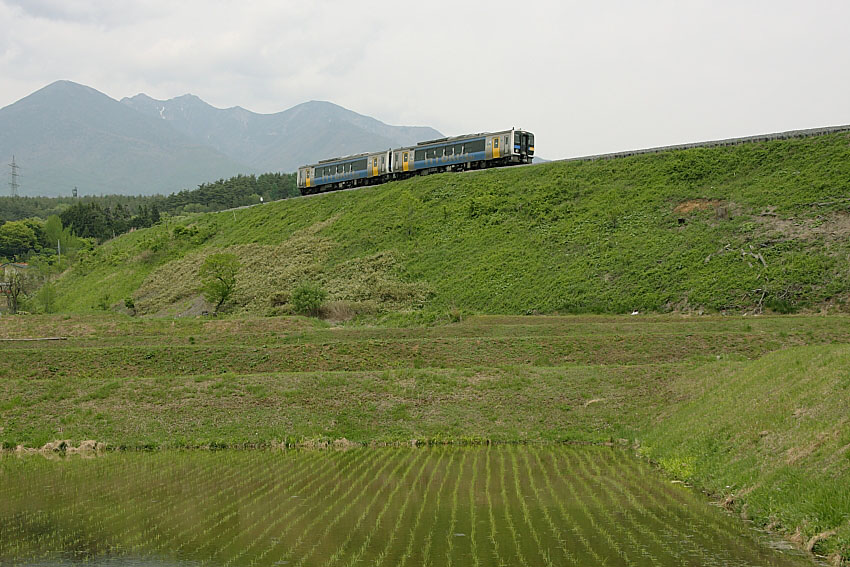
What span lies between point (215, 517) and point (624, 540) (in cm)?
763

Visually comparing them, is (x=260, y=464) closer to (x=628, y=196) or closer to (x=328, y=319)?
(x=328, y=319)

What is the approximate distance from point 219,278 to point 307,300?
40.7 feet

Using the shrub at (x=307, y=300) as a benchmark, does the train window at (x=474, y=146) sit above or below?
above

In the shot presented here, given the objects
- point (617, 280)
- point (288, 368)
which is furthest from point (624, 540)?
point (617, 280)

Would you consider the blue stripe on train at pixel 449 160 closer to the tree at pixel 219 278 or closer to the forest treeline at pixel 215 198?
the tree at pixel 219 278

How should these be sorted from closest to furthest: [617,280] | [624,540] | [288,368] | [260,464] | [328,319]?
[624,540] < [260,464] < [288,368] < [617,280] < [328,319]

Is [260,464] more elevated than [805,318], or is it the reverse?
[805,318]

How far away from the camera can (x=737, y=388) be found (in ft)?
71.4

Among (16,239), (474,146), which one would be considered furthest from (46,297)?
(16,239)

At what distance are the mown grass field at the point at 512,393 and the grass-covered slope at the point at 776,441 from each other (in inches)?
1.9

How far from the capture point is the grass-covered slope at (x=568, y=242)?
45.4 meters

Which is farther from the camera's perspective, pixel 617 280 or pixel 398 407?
pixel 617 280

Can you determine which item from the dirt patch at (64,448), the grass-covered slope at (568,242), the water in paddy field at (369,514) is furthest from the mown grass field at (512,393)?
the grass-covered slope at (568,242)

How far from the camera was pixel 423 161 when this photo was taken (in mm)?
77562
